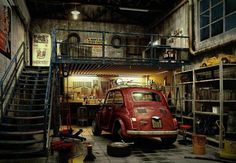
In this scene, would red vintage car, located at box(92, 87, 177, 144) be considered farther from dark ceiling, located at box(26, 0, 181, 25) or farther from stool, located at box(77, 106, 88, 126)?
dark ceiling, located at box(26, 0, 181, 25)

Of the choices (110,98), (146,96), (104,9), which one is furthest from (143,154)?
(104,9)

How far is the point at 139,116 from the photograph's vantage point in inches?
274

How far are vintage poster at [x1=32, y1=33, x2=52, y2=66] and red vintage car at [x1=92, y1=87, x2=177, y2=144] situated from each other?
6.73 m

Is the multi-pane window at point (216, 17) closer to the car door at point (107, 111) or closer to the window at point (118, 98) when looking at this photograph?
the window at point (118, 98)

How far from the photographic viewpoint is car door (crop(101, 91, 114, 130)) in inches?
327

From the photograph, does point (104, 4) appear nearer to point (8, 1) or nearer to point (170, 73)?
point (170, 73)

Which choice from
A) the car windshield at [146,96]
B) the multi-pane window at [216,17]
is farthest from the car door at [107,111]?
the multi-pane window at [216,17]

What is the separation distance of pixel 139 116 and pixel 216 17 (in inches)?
199

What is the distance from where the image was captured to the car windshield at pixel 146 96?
25.5 ft

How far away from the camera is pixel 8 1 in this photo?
7578mm

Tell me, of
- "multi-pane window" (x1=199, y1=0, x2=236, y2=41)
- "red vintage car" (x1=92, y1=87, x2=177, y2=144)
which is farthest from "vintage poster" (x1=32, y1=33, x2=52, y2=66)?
"multi-pane window" (x1=199, y1=0, x2=236, y2=41)

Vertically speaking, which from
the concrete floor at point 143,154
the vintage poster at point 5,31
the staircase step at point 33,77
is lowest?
the concrete floor at point 143,154

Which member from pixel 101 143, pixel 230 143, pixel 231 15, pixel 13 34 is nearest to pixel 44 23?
pixel 13 34

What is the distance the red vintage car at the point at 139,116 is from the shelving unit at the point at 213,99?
1.31 metres
